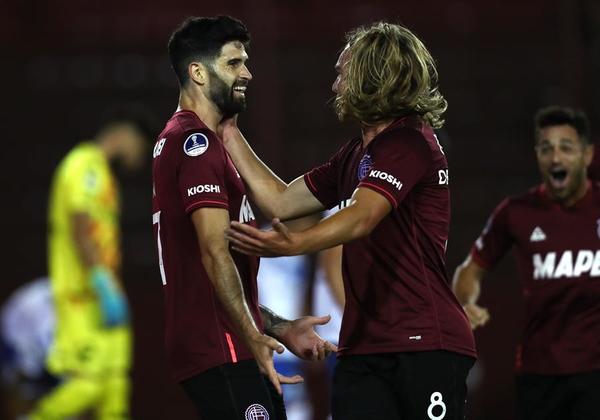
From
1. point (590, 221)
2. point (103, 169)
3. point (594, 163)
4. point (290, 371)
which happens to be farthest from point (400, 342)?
point (103, 169)

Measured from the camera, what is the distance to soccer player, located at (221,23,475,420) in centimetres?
458

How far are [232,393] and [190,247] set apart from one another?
0.58 meters

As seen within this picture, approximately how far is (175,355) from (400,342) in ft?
2.85

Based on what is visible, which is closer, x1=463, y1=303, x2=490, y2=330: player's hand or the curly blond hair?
the curly blond hair

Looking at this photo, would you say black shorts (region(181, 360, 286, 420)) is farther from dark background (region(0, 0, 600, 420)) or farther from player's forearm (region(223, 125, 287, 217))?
dark background (region(0, 0, 600, 420))

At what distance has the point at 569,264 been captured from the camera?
20.6 ft

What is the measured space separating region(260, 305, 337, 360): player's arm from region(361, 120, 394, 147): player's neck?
27.8 inches

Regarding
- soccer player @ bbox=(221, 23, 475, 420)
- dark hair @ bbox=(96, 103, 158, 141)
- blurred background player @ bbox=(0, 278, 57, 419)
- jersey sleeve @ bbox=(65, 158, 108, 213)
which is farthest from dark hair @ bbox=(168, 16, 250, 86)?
blurred background player @ bbox=(0, 278, 57, 419)

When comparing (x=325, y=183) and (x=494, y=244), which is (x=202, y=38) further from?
(x=494, y=244)

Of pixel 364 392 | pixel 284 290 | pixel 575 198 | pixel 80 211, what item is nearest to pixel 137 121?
pixel 80 211

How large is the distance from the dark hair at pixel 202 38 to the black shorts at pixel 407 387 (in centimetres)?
137

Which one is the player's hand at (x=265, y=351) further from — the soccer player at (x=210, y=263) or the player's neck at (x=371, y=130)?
the player's neck at (x=371, y=130)

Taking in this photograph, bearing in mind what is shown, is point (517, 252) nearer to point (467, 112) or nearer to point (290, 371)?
point (290, 371)

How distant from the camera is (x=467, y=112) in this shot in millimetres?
12477
